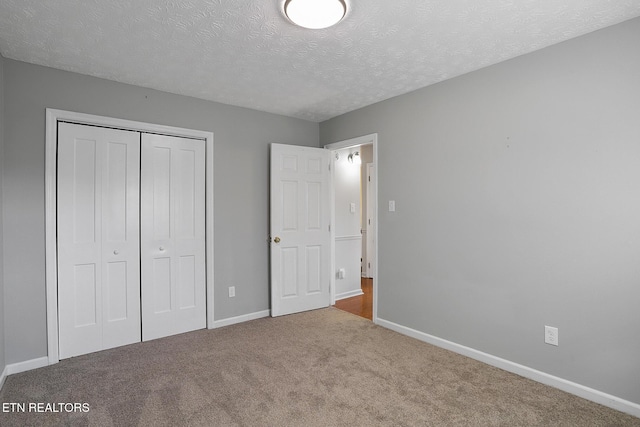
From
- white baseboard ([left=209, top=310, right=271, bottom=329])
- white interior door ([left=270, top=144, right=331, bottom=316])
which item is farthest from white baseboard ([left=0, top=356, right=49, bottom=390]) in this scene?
white interior door ([left=270, top=144, right=331, bottom=316])

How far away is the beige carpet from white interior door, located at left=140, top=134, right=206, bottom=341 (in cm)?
32

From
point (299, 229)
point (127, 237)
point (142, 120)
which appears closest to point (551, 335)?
point (299, 229)

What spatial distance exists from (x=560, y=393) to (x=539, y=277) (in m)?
0.78

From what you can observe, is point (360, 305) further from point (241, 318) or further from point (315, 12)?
point (315, 12)

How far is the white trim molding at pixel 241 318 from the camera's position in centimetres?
368

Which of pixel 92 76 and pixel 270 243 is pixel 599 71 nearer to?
pixel 270 243

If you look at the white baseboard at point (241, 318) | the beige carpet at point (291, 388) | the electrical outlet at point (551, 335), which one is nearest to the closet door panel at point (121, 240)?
the beige carpet at point (291, 388)

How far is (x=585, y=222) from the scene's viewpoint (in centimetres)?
228

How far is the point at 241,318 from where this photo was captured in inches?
152

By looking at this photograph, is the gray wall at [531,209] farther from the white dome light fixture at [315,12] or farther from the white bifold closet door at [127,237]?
the white bifold closet door at [127,237]

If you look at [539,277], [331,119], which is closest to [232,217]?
[331,119]

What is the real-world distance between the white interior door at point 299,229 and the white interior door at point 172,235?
824mm

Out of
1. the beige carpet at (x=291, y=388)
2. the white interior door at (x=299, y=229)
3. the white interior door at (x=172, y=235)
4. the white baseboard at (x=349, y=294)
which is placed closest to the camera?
the beige carpet at (x=291, y=388)

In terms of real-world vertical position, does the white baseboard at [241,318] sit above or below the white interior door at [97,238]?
below
